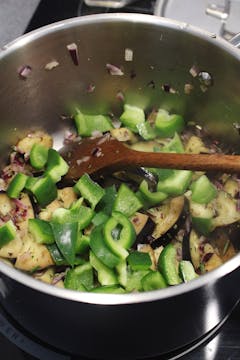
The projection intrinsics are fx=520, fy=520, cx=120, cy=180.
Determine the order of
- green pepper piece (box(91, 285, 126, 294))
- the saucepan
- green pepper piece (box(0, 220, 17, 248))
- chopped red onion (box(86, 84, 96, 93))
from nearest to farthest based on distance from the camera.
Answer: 1. the saucepan
2. green pepper piece (box(91, 285, 126, 294))
3. green pepper piece (box(0, 220, 17, 248))
4. chopped red onion (box(86, 84, 96, 93))

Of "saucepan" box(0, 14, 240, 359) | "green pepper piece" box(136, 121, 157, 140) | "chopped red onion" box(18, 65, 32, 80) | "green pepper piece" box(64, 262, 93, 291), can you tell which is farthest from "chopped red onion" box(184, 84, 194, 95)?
"green pepper piece" box(64, 262, 93, 291)

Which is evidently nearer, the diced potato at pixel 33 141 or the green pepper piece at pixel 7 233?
the green pepper piece at pixel 7 233

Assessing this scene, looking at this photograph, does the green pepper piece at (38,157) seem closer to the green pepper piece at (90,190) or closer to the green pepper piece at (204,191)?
the green pepper piece at (90,190)

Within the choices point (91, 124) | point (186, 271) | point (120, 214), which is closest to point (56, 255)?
point (120, 214)

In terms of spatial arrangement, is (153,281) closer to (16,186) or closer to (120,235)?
(120,235)

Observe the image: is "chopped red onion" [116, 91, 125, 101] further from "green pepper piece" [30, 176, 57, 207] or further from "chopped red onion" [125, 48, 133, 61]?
"green pepper piece" [30, 176, 57, 207]

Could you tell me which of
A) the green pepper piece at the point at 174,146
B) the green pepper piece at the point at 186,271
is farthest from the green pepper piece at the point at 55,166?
the green pepper piece at the point at 186,271
